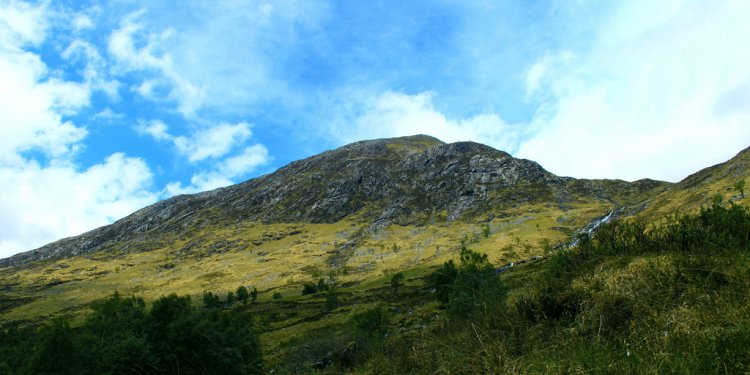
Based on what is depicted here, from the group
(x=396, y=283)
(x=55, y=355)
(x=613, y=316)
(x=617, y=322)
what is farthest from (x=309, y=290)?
(x=617, y=322)

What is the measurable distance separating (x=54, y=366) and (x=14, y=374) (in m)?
14.6

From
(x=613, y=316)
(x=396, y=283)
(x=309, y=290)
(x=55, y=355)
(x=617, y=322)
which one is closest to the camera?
(x=617, y=322)

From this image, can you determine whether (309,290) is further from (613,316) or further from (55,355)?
(613,316)

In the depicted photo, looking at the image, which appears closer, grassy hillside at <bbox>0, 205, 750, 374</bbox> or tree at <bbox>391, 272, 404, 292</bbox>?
grassy hillside at <bbox>0, 205, 750, 374</bbox>

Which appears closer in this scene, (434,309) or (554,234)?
(434,309)

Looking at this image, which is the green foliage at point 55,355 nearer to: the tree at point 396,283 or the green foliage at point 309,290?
the tree at point 396,283

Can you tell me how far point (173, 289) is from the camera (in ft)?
633

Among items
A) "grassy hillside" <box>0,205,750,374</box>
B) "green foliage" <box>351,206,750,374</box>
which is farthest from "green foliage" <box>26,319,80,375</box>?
"green foliage" <box>351,206,750,374</box>

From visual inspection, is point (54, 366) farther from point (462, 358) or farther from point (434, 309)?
point (434, 309)

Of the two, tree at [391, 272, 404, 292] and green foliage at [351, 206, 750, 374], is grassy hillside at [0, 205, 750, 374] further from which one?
tree at [391, 272, 404, 292]

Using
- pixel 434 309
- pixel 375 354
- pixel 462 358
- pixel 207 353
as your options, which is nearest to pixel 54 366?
pixel 207 353

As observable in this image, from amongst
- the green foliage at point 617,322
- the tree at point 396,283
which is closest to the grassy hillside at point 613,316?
the green foliage at point 617,322

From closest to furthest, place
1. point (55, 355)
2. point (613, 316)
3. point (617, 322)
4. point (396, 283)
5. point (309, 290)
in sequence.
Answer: point (617, 322), point (613, 316), point (55, 355), point (396, 283), point (309, 290)

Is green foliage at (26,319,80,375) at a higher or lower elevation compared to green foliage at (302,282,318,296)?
higher
